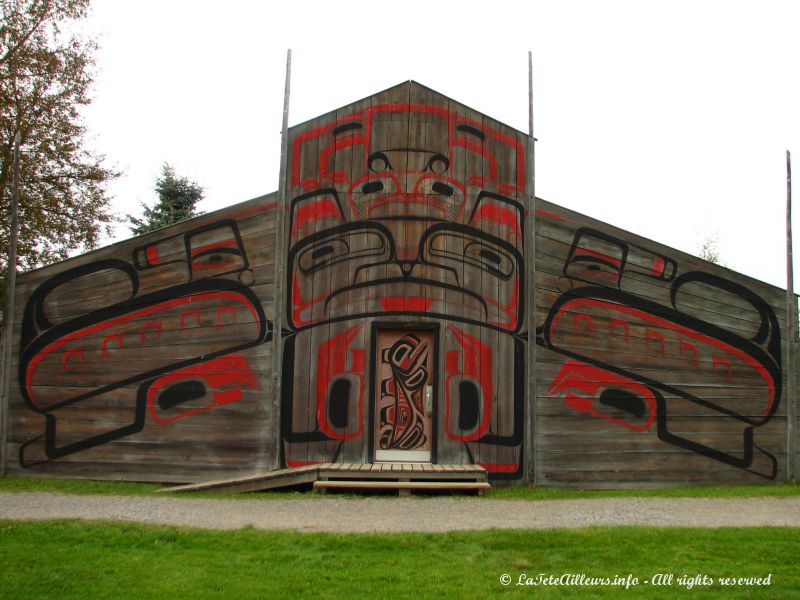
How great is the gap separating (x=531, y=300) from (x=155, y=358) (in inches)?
239

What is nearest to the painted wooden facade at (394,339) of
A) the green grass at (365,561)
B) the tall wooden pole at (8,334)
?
the tall wooden pole at (8,334)

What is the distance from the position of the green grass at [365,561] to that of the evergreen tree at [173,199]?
20.9 meters

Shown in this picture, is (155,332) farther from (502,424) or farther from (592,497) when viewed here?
(592,497)

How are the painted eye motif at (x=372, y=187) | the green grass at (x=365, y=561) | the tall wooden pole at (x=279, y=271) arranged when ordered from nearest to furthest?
1. the green grass at (x=365, y=561)
2. the tall wooden pole at (x=279, y=271)
3. the painted eye motif at (x=372, y=187)

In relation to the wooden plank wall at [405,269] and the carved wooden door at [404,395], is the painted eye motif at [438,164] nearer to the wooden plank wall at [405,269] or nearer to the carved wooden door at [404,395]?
the wooden plank wall at [405,269]

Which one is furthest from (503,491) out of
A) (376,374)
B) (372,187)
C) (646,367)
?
(372,187)

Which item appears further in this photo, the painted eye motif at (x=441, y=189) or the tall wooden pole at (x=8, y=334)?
the tall wooden pole at (x=8, y=334)

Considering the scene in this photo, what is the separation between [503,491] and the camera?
1016 centimetres

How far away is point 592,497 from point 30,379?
30.2 ft

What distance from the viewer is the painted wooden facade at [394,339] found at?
10727 millimetres

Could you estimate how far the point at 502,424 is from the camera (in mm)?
10719

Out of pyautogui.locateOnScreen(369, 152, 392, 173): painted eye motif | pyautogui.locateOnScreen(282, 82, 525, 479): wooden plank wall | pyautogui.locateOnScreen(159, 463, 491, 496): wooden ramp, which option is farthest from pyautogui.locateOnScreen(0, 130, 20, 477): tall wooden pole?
pyautogui.locateOnScreen(369, 152, 392, 173): painted eye motif

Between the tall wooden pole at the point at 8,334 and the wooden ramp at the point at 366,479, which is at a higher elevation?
the tall wooden pole at the point at 8,334

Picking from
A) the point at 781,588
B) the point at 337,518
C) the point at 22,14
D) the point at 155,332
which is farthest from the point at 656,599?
the point at 22,14
